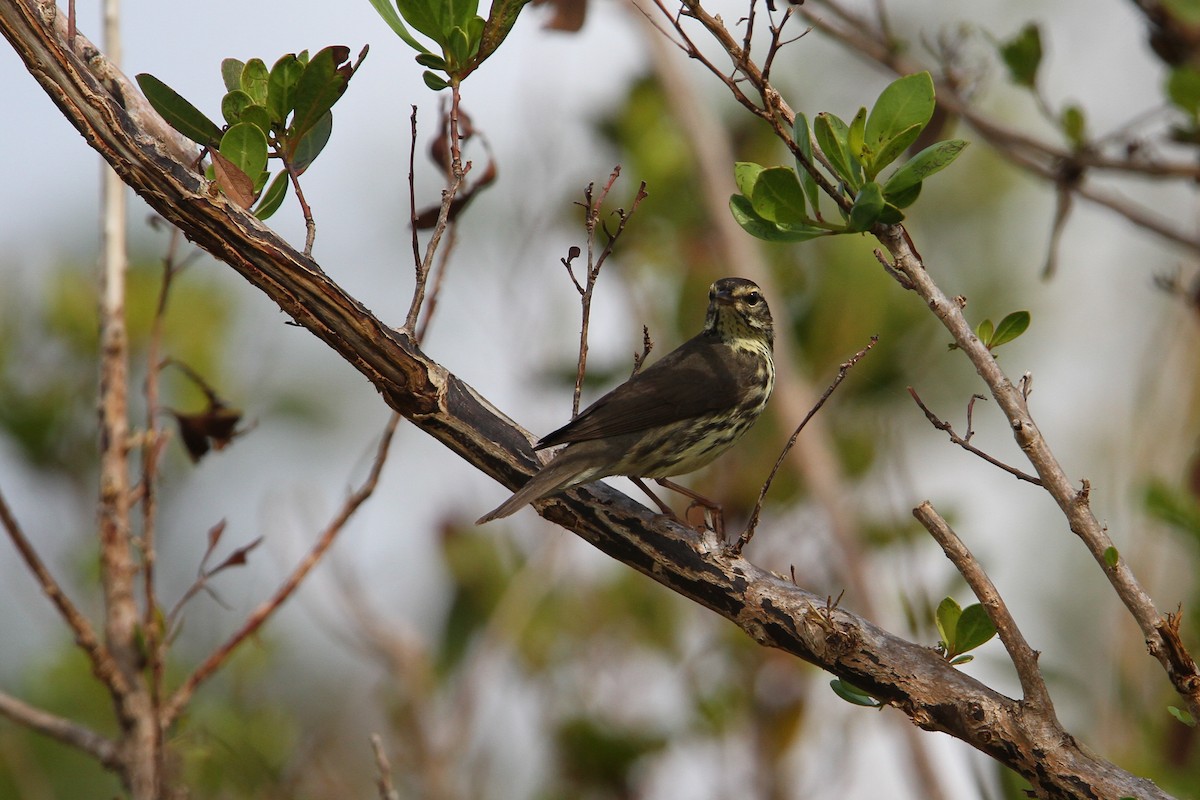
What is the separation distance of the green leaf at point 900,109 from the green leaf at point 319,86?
1.28 m

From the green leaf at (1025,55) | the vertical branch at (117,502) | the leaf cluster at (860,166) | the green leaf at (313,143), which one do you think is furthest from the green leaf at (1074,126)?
the vertical branch at (117,502)

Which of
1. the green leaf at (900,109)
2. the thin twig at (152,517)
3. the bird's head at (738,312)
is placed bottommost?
the thin twig at (152,517)

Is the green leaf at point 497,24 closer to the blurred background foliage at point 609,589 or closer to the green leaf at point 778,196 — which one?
the green leaf at point 778,196

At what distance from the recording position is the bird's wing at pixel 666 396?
434 centimetres

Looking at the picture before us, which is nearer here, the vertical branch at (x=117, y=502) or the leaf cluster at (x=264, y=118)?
the leaf cluster at (x=264, y=118)

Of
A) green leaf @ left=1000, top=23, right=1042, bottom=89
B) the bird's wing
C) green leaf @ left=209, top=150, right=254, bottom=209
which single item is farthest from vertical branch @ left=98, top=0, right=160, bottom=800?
green leaf @ left=1000, top=23, right=1042, bottom=89

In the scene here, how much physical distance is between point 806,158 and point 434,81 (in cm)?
98

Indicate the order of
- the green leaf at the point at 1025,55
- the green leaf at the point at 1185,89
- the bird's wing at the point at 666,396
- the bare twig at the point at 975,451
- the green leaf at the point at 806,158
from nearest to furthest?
1. the bare twig at the point at 975,451
2. the green leaf at the point at 806,158
3. the bird's wing at the point at 666,396
4. the green leaf at the point at 1185,89
5. the green leaf at the point at 1025,55

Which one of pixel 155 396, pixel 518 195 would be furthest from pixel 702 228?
pixel 155 396

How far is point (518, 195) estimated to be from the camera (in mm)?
6457

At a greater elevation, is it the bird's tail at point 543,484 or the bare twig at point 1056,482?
the bare twig at point 1056,482

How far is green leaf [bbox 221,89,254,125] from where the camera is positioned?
2977 mm

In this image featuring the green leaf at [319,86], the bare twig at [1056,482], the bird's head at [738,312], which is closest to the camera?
the bare twig at [1056,482]

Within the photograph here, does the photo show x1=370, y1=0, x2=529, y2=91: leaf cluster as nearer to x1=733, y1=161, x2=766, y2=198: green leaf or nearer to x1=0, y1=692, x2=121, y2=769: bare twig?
x1=733, y1=161, x2=766, y2=198: green leaf
